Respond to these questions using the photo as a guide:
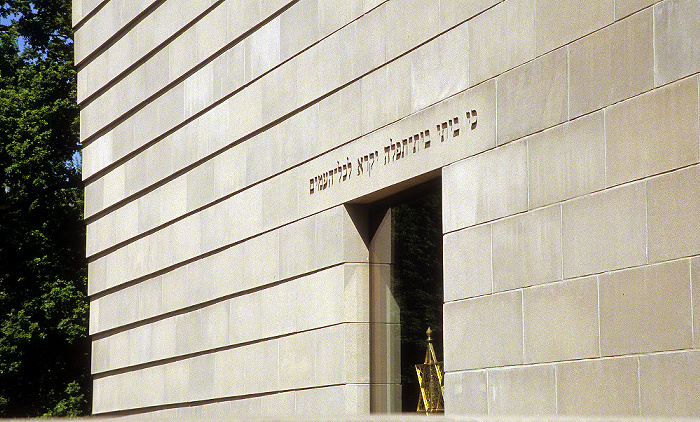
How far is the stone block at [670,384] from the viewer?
846cm

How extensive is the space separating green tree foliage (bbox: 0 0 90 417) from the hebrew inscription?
25.3m

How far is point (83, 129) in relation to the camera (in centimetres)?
2428

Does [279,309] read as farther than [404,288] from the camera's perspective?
Answer: Yes

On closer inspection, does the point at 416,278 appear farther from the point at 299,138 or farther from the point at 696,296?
the point at 696,296

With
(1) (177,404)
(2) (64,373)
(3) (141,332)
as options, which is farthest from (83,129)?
(2) (64,373)

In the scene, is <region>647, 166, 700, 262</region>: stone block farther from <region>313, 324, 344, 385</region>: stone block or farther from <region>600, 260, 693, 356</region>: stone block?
<region>313, 324, 344, 385</region>: stone block

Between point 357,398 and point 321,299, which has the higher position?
point 321,299

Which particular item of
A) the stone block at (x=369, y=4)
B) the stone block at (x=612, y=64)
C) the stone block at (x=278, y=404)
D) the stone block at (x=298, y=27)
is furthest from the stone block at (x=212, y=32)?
the stone block at (x=612, y=64)

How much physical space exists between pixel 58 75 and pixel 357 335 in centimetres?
3096

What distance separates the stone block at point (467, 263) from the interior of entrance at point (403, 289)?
0.79 m

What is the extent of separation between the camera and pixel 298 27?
15492 mm

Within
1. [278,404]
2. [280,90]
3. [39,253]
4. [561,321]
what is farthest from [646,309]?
[39,253]

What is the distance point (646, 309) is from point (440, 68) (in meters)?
4.44

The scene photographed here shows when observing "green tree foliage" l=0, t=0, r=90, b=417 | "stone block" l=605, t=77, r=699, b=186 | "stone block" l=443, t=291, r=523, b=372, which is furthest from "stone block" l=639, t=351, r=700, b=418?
"green tree foliage" l=0, t=0, r=90, b=417
